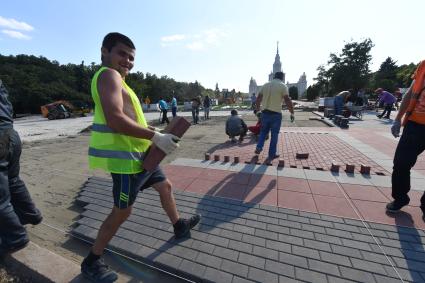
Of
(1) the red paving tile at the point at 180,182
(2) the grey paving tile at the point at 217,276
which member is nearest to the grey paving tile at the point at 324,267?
(2) the grey paving tile at the point at 217,276

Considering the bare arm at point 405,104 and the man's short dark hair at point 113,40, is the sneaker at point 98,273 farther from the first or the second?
the bare arm at point 405,104

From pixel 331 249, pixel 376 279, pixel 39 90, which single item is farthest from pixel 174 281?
pixel 39 90

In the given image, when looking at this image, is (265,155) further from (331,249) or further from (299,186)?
(331,249)

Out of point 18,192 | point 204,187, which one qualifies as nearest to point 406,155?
point 204,187

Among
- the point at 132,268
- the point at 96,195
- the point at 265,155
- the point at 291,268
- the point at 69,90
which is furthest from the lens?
the point at 69,90

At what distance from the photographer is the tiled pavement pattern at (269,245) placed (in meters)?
2.09

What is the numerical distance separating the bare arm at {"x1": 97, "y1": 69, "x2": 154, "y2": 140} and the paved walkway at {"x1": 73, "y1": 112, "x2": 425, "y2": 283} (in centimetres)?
125

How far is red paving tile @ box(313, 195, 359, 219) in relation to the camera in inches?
121

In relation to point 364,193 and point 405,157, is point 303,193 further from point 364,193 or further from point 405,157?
point 405,157

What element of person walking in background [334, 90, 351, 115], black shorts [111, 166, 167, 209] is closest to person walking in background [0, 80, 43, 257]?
black shorts [111, 166, 167, 209]

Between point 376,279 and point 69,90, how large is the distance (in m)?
38.7

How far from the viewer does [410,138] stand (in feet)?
9.09

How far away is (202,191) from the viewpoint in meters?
3.90

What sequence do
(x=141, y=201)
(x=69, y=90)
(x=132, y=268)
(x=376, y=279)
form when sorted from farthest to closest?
(x=69, y=90) < (x=141, y=201) < (x=132, y=268) < (x=376, y=279)
